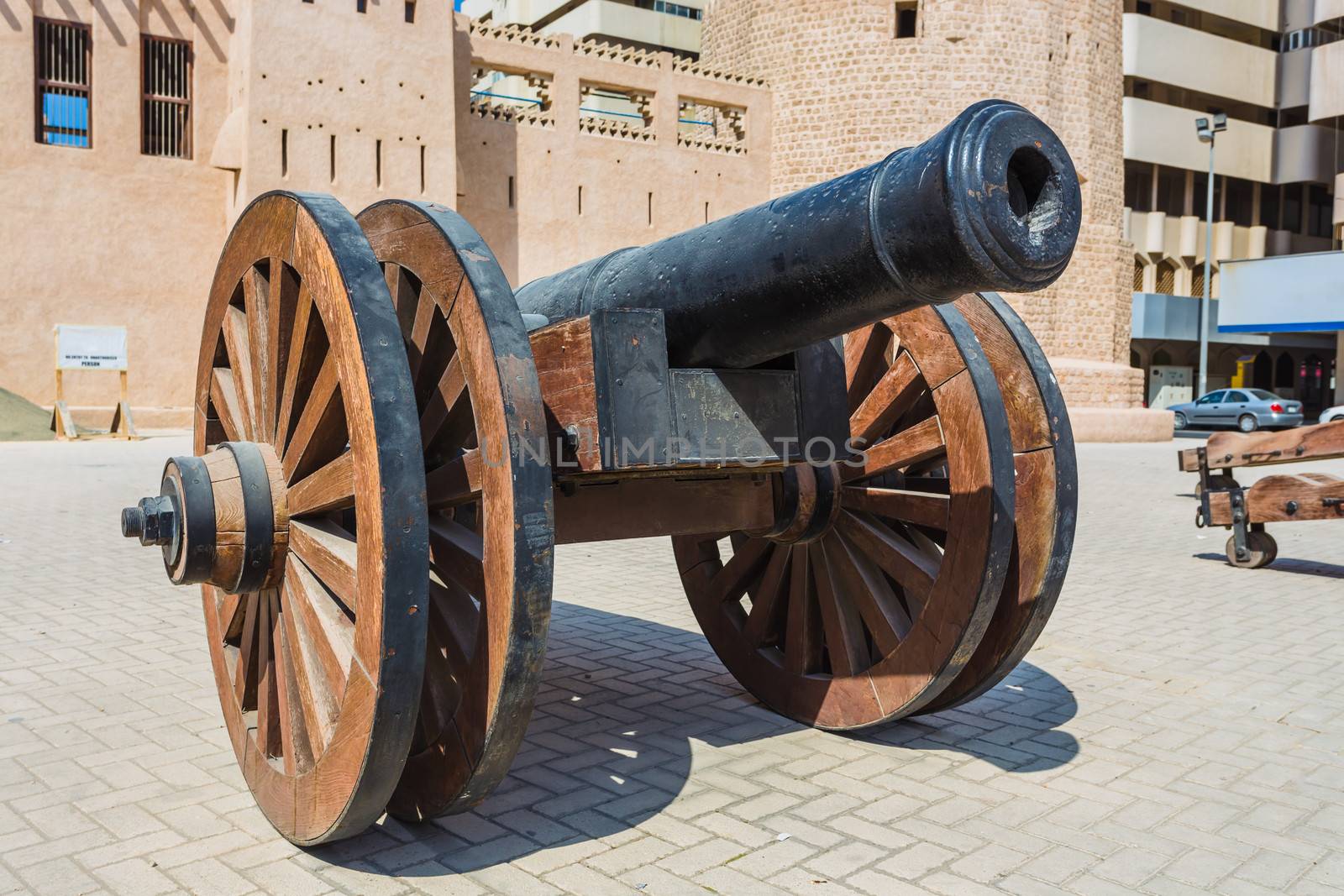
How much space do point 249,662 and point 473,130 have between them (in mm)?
22097

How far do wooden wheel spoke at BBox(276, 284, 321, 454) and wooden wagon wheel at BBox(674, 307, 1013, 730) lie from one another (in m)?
1.48

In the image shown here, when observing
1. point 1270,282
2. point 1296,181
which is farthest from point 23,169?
point 1296,181

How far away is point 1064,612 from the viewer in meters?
5.95

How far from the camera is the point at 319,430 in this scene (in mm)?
2752

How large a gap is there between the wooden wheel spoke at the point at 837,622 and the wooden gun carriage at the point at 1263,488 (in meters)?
4.25

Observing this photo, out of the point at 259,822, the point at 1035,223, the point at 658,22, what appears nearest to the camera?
the point at 1035,223

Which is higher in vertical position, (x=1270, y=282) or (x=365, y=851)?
(x=1270, y=282)

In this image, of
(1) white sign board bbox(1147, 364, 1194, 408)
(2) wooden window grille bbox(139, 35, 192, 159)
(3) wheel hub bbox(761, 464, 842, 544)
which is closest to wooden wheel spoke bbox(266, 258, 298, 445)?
(3) wheel hub bbox(761, 464, 842, 544)

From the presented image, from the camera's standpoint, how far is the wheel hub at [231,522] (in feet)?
9.29

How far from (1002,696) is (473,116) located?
71.4 feet

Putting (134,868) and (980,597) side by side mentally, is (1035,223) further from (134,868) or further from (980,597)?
(134,868)

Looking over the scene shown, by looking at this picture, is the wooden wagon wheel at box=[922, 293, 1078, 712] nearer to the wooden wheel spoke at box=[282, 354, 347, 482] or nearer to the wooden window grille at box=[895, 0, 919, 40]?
the wooden wheel spoke at box=[282, 354, 347, 482]

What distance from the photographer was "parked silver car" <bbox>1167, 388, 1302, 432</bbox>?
28.2 metres

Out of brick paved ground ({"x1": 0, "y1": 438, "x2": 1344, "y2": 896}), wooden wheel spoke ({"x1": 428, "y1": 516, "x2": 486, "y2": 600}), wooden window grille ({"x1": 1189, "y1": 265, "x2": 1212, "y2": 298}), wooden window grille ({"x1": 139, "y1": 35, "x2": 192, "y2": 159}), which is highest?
wooden window grille ({"x1": 139, "y1": 35, "x2": 192, "y2": 159})
